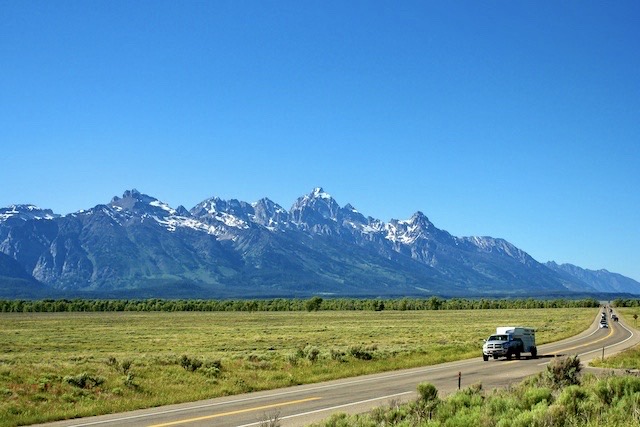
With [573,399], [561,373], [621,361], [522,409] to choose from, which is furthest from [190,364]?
[621,361]

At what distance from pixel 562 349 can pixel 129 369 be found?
3472cm

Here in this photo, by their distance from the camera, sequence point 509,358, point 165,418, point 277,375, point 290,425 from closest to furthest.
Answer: point 290,425 → point 165,418 → point 277,375 → point 509,358

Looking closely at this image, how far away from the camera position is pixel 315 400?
2517cm

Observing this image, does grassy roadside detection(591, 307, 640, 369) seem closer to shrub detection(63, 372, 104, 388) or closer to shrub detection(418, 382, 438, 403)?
shrub detection(418, 382, 438, 403)

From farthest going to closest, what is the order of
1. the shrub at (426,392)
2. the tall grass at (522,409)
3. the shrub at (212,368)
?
the shrub at (212,368)
the shrub at (426,392)
the tall grass at (522,409)

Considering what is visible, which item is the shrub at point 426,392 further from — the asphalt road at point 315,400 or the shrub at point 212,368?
the shrub at point 212,368

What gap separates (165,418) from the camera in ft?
69.6

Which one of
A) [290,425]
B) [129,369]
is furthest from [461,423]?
[129,369]

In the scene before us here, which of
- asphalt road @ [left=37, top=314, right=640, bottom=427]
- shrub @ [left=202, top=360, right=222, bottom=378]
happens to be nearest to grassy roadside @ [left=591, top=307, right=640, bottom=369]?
asphalt road @ [left=37, top=314, right=640, bottom=427]

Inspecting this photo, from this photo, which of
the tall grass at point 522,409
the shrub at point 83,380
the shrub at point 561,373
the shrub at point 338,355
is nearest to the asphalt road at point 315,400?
the tall grass at point 522,409

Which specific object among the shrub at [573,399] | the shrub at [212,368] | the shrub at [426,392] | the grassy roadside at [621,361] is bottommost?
the shrub at [212,368]

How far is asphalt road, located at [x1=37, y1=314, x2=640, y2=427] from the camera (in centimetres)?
2055

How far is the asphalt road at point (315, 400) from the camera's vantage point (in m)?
20.5

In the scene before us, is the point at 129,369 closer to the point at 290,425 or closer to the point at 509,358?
the point at 290,425
